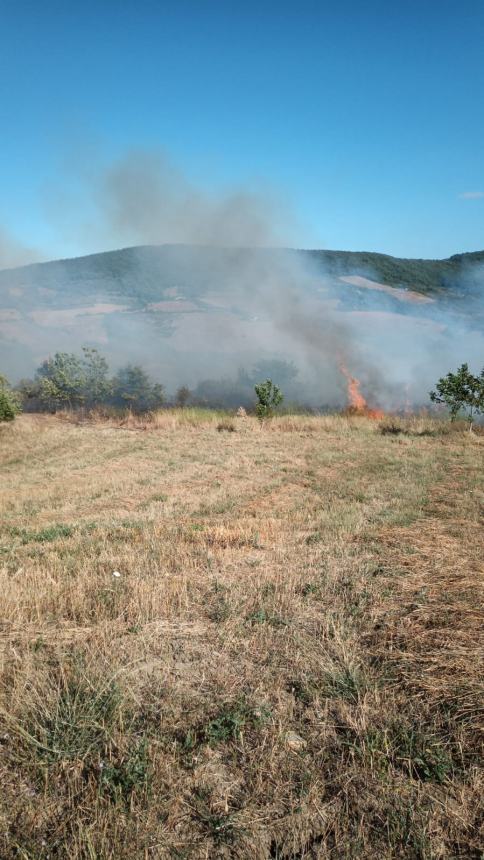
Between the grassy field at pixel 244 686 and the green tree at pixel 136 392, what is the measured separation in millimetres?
17532

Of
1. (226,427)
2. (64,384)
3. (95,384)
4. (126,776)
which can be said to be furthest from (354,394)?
(126,776)

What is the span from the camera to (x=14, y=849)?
5.43 ft

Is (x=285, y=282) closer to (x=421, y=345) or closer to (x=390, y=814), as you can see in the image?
(x=421, y=345)

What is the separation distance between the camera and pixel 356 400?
25703 millimetres

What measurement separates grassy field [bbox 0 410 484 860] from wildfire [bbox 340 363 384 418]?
16672 mm

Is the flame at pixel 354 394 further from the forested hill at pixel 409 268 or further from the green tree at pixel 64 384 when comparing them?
the forested hill at pixel 409 268

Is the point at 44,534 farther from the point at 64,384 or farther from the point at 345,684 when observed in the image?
the point at 64,384

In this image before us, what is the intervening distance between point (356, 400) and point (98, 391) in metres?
14.7

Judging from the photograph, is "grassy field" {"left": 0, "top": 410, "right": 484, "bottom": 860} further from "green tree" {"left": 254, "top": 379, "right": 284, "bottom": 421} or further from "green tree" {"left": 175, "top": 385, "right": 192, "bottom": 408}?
"green tree" {"left": 175, "top": 385, "right": 192, "bottom": 408}

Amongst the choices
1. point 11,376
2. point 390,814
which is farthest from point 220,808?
point 11,376

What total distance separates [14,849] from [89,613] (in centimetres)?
173

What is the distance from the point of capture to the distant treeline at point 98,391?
70.0ft

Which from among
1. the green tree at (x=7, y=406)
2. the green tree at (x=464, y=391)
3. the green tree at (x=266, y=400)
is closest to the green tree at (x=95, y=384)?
the green tree at (x=7, y=406)

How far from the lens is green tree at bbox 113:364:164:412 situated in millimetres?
23203
